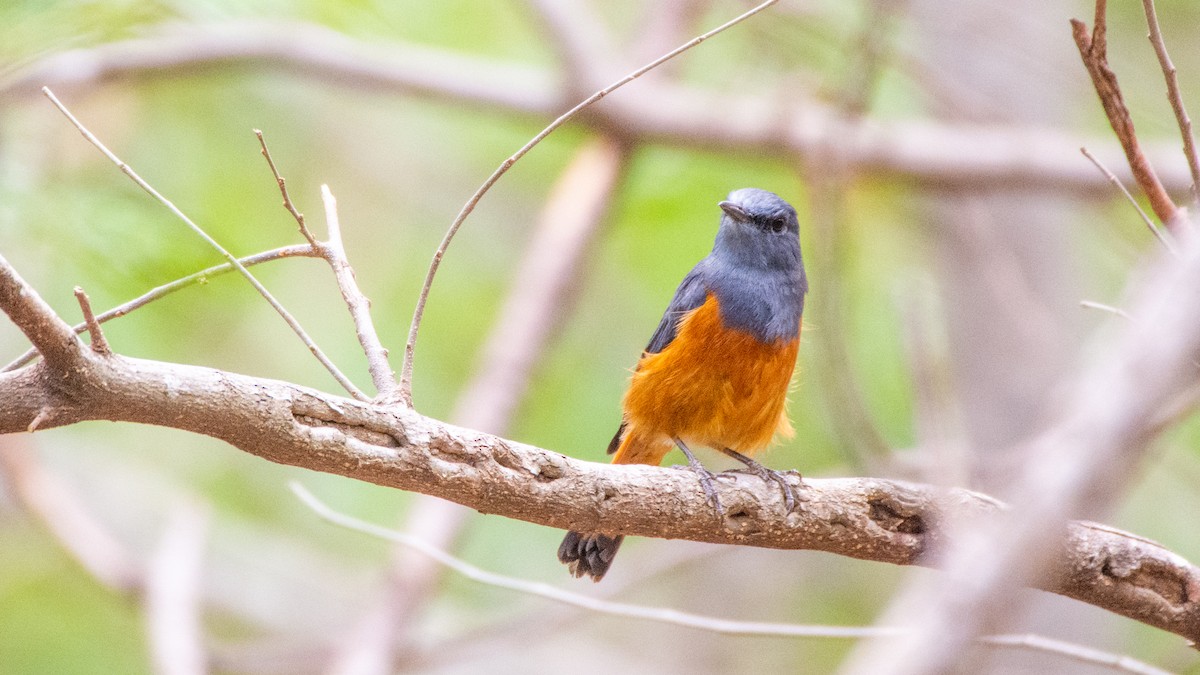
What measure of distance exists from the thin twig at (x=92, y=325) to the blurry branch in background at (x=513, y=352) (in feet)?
13.1

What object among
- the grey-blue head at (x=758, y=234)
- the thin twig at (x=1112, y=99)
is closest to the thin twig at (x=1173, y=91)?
the thin twig at (x=1112, y=99)

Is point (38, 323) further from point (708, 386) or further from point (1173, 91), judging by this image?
point (1173, 91)

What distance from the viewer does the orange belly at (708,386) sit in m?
4.31

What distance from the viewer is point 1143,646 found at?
9523mm

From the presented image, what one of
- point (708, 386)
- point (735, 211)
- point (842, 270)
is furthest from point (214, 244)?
point (842, 270)

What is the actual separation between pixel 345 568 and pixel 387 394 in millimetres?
7899

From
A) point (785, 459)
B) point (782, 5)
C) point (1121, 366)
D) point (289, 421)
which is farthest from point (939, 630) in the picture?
point (785, 459)

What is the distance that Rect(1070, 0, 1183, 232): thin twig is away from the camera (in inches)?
118

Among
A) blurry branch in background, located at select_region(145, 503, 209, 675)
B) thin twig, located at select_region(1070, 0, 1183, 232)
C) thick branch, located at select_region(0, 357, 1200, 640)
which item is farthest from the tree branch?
blurry branch in background, located at select_region(145, 503, 209, 675)

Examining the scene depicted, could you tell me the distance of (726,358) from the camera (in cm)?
430

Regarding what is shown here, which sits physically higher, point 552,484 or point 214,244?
point 214,244

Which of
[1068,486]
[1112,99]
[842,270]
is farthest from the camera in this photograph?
[842,270]

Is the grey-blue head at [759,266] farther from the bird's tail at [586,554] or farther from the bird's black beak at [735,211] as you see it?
the bird's tail at [586,554]

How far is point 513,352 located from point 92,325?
478 centimetres
